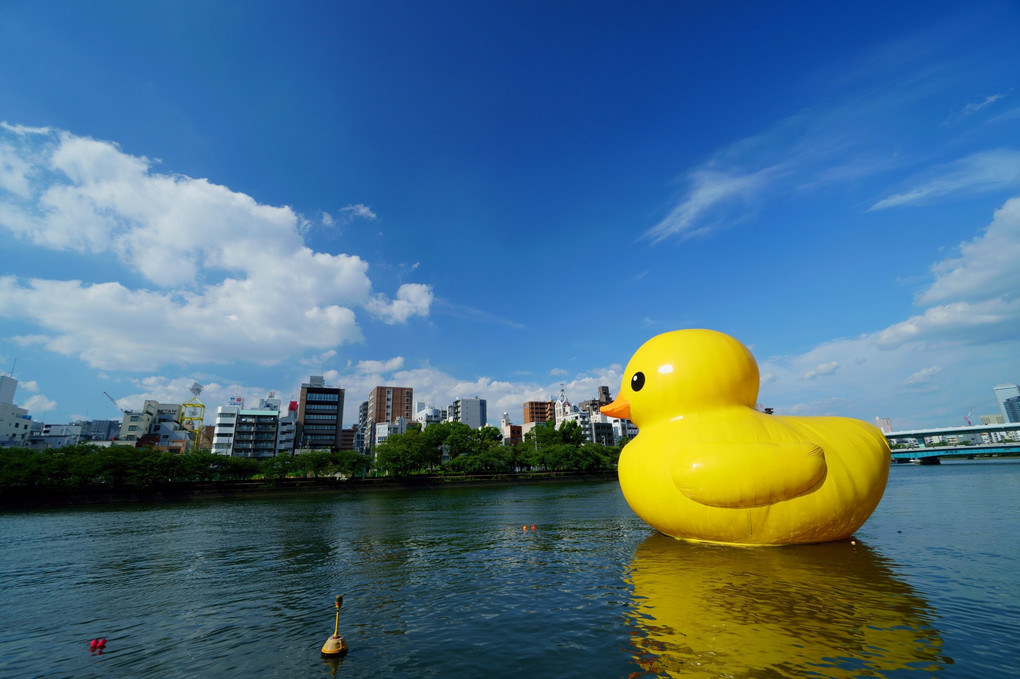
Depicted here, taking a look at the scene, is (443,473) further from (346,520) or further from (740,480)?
(740,480)

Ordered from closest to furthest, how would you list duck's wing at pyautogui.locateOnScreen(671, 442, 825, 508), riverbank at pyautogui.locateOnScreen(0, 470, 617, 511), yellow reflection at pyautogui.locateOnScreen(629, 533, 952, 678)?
yellow reflection at pyautogui.locateOnScreen(629, 533, 952, 678), duck's wing at pyautogui.locateOnScreen(671, 442, 825, 508), riverbank at pyautogui.locateOnScreen(0, 470, 617, 511)

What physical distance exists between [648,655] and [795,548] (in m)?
9.69

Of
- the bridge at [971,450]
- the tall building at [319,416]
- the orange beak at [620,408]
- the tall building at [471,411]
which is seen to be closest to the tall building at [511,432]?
the tall building at [471,411]

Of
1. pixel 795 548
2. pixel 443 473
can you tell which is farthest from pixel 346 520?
pixel 443 473

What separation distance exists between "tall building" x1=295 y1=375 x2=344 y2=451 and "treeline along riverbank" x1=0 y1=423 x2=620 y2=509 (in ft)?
133

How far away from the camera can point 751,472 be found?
12.6 meters

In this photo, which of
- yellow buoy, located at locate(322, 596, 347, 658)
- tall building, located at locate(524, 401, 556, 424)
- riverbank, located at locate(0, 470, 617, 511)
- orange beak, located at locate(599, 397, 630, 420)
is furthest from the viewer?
tall building, located at locate(524, 401, 556, 424)

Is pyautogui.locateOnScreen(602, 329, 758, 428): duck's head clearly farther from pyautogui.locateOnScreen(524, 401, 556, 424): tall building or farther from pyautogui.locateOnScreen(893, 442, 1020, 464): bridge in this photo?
pyautogui.locateOnScreen(524, 401, 556, 424): tall building

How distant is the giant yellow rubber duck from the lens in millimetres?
12758

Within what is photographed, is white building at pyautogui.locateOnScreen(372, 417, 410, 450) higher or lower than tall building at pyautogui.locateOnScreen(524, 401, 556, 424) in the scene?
lower

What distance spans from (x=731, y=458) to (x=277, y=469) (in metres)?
70.8

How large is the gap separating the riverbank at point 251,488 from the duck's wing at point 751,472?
210ft

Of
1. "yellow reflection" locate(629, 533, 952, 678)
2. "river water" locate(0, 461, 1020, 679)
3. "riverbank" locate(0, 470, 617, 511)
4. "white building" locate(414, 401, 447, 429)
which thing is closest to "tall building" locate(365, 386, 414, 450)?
"white building" locate(414, 401, 447, 429)

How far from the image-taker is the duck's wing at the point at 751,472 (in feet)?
41.2
